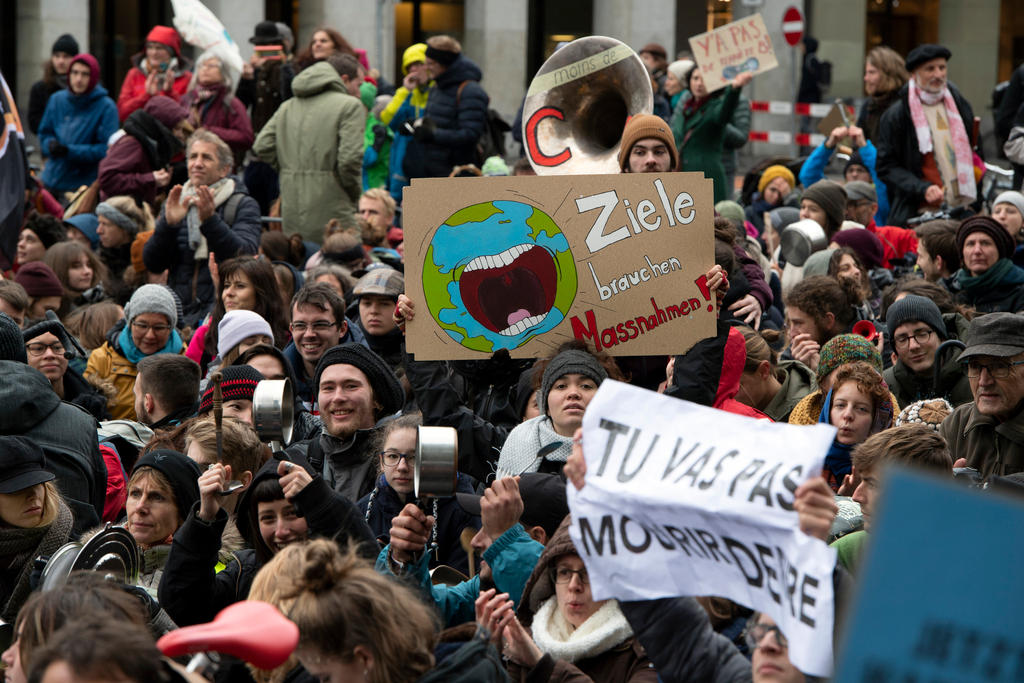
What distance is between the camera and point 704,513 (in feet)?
10.1

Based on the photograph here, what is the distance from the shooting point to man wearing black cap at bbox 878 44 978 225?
10.1 metres

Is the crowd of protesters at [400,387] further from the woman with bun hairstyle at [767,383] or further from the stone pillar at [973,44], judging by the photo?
the stone pillar at [973,44]

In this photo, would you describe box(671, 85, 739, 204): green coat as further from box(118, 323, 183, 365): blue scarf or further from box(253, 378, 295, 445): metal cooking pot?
box(253, 378, 295, 445): metal cooking pot

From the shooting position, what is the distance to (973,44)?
95.2 ft

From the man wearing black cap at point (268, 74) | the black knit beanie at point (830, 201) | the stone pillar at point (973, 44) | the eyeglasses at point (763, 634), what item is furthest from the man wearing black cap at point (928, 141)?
the stone pillar at point (973, 44)

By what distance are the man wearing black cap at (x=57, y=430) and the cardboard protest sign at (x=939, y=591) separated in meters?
3.92

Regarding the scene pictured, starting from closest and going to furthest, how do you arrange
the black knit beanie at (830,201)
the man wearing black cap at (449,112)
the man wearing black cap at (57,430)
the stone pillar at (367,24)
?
1. the man wearing black cap at (57,430)
2. the black knit beanie at (830,201)
3. the man wearing black cap at (449,112)
4. the stone pillar at (367,24)

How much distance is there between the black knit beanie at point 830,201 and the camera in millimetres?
9188

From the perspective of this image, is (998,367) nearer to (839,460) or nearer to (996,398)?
(996,398)

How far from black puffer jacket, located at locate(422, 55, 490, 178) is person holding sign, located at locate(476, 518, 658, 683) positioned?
8.47m

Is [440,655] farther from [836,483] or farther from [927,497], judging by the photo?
[836,483]

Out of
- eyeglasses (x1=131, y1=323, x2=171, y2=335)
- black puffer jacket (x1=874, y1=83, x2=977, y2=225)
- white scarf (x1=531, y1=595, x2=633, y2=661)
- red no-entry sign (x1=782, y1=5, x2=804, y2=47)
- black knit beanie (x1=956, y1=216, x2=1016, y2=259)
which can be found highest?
red no-entry sign (x1=782, y1=5, x2=804, y2=47)

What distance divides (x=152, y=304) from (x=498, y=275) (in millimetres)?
2755

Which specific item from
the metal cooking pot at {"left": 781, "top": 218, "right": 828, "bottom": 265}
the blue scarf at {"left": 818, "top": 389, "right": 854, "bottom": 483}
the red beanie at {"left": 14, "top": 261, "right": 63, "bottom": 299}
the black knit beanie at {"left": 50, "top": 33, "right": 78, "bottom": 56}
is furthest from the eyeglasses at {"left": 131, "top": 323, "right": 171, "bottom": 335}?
the black knit beanie at {"left": 50, "top": 33, "right": 78, "bottom": 56}
